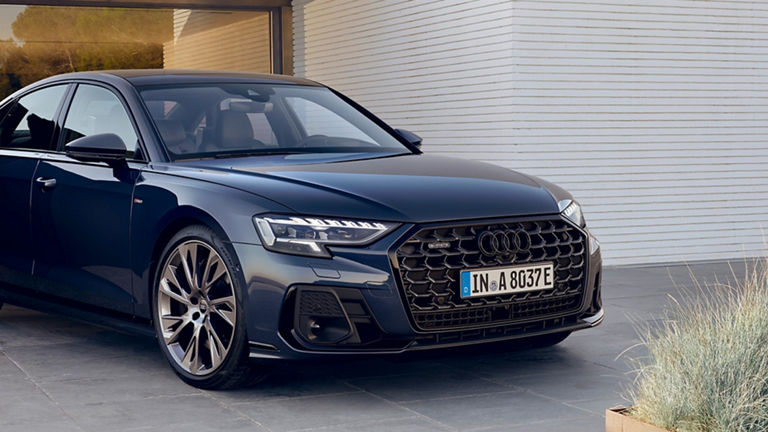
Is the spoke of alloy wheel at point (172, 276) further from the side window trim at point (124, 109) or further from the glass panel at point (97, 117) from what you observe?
the glass panel at point (97, 117)

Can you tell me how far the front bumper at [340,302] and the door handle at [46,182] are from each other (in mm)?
1768

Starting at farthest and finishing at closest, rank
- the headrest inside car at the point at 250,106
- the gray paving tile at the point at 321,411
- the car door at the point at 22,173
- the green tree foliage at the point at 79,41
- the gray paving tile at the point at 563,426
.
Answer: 1. the green tree foliage at the point at 79,41
2. the car door at the point at 22,173
3. the headrest inside car at the point at 250,106
4. the gray paving tile at the point at 321,411
5. the gray paving tile at the point at 563,426

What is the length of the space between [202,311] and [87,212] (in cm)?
110

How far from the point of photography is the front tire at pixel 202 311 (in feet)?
16.6

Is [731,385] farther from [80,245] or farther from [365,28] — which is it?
[365,28]

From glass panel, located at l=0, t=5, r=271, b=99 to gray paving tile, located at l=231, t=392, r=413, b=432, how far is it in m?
11.4

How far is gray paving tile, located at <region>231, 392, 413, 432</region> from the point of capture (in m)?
4.72

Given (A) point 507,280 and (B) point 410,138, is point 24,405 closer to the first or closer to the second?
(A) point 507,280

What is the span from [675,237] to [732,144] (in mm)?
1134

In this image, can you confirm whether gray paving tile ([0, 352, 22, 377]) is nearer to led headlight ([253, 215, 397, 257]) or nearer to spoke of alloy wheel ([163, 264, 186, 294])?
spoke of alloy wheel ([163, 264, 186, 294])

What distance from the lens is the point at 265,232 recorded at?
4.93 m

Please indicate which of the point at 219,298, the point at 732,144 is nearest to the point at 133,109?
the point at 219,298

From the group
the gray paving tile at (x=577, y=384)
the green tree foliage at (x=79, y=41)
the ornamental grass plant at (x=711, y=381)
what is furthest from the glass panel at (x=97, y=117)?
the green tree foliage at (x=79, y=41)

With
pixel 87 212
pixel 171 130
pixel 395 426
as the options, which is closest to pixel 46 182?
pixel 87 212
